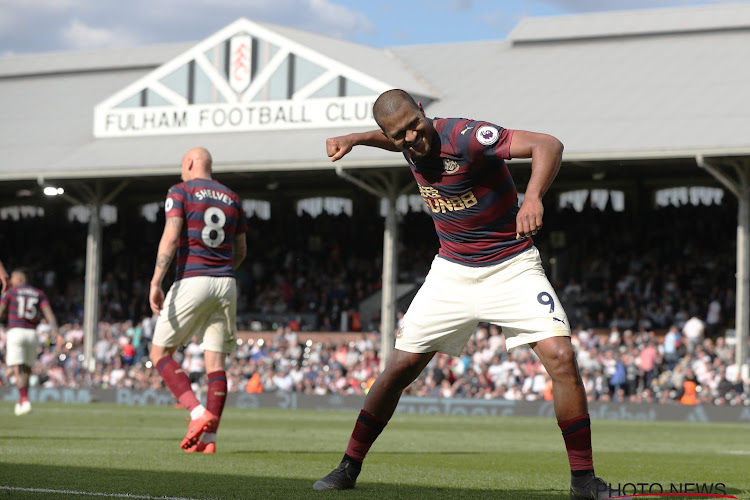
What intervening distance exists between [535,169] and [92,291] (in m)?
26.3

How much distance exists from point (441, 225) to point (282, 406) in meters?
19.6

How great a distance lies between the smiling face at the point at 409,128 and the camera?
579 centimetres

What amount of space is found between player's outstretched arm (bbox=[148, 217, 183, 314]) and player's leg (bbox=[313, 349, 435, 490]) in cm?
295

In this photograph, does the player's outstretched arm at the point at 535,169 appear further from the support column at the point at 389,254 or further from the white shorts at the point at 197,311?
the support column at the point at 389,254

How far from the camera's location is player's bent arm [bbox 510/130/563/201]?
18.2 feet

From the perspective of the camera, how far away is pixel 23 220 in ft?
130

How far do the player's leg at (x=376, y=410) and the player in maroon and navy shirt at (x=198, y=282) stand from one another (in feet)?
8.55

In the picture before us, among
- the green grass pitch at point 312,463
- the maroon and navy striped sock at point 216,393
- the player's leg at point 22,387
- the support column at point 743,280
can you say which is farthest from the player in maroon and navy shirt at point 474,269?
the support column at point 743,280

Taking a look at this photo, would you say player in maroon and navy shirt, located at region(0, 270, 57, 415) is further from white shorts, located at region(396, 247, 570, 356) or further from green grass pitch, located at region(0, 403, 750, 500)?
white shorts, located at region(396, 247, 570, 356)

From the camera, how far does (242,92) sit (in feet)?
101

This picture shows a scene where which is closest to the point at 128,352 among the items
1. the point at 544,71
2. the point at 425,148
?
the point at 544,71

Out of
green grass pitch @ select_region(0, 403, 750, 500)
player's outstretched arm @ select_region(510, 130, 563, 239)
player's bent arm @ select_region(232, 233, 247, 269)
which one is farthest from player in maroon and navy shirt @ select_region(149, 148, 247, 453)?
player's outstretched arm @ select_region(510, 130, 563, 239)

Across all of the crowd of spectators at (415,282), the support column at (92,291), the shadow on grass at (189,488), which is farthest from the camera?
the support column at (92,291)

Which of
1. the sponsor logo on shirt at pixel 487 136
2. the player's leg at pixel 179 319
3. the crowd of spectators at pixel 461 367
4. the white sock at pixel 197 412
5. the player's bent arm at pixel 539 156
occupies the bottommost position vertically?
the crowd of spectators at pixel 461 367
